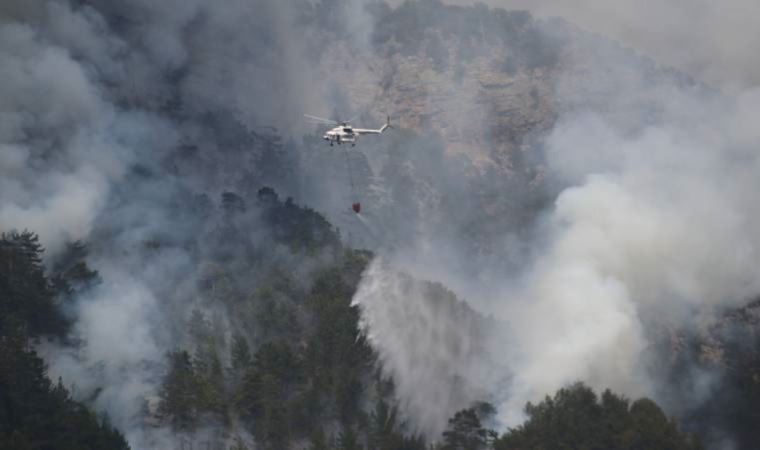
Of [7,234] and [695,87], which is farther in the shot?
[695,87]

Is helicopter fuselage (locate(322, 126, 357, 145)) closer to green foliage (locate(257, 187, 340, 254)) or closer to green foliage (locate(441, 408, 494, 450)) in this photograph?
green foliage (locate(257, 187, 340, 254))

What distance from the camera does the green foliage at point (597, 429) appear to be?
71250 mm

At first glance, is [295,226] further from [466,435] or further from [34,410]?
[34,410]

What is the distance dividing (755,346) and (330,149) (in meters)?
56.9

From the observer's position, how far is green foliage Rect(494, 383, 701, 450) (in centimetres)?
7125

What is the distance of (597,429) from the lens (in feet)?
238

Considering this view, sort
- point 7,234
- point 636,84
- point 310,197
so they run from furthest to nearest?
point 636,84 → point 310,197 → point 7,234

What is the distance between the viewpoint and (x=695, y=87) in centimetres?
15050

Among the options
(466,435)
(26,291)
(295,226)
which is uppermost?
(295,226)

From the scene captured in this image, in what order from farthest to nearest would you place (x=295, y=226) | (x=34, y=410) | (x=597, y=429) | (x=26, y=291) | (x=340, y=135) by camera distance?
(x=295, y=226), (x=340, y=135), (x=26, y=291), (x=597, y=429), (x=34, y=410)

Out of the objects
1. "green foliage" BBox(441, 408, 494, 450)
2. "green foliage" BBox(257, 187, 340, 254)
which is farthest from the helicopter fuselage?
"green foliage" BBox(441, 408, 494, 450)

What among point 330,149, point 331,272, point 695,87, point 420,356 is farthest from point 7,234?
point 695,87

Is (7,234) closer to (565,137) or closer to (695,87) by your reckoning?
(565,137)

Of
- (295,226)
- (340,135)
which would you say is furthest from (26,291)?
(295,226)
